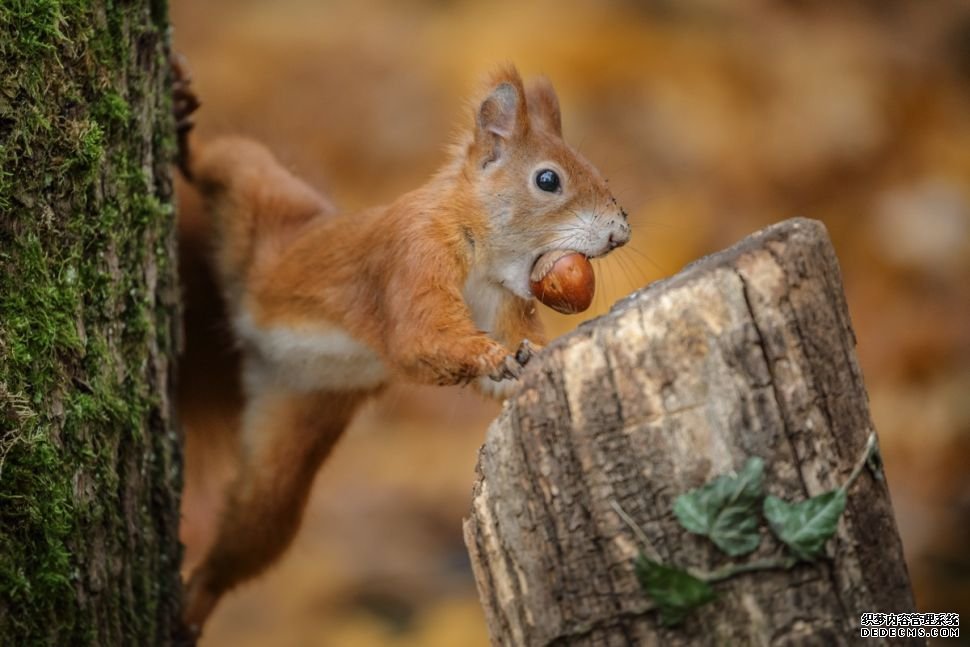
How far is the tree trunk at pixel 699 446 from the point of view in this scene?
2104 mm

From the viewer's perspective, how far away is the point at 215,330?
396cm

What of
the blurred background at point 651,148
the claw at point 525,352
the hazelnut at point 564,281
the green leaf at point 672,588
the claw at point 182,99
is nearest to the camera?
the green leaf at point 672,588

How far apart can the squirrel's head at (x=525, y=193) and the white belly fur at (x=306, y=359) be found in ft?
1.77

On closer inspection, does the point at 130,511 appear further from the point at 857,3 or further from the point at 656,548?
the point at 857,3

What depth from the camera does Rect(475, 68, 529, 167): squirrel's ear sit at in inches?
130

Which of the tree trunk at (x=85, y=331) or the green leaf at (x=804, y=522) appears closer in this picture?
the green leaf at (x=804, y=522)

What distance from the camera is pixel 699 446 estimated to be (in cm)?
211

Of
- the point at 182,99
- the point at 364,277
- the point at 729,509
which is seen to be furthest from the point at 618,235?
the point at 182,99

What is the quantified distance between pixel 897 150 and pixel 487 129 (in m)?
4.54

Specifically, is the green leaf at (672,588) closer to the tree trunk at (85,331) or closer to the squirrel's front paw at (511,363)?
the squirrel's front paw at (511,363)

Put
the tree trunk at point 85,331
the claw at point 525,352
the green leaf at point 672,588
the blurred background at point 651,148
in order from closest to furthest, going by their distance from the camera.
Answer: the green leaf at point 672,588
the tree trunk at point 85,331
the claw at point 525,352
the blurred background at point 651,148

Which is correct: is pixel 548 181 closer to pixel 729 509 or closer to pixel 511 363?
pixel 511 363

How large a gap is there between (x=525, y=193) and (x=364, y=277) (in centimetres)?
52

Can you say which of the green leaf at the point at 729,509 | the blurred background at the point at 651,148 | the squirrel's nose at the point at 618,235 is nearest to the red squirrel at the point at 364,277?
the squirrel's nose at the point at 618,235
